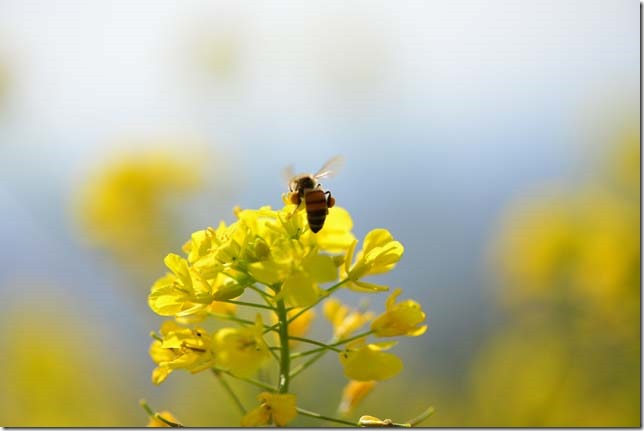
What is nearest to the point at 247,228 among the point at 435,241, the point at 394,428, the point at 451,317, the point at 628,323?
the point at 394,428

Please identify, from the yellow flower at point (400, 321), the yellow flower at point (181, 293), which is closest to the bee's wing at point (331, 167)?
the yellow flower at point (400, 321)

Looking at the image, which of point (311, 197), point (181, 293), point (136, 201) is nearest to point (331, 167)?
point (311, 197)

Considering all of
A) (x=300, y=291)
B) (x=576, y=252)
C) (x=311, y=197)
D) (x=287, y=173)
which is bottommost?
(x=300, y=291)

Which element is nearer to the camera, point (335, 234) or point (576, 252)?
point (335, 234)

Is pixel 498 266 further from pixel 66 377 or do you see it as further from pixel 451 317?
pixel 66 377

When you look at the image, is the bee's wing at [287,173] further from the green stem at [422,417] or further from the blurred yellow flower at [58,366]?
the blurred yellow flower at [58,366]

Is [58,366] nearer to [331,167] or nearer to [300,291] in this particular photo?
[331,167]
